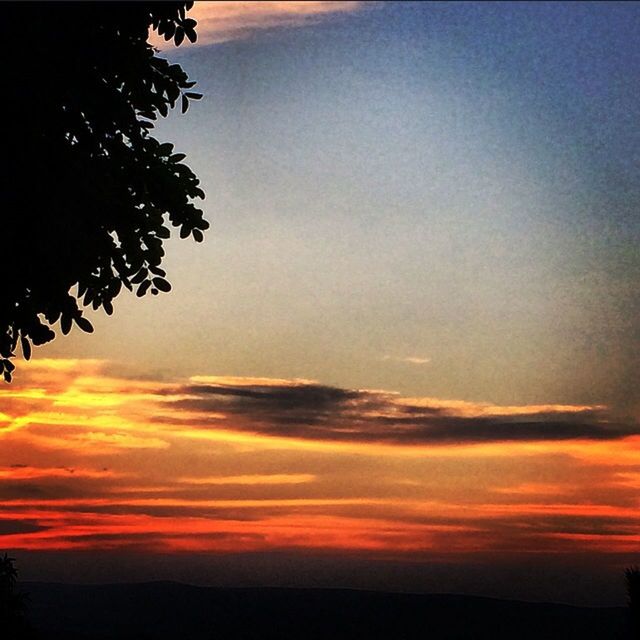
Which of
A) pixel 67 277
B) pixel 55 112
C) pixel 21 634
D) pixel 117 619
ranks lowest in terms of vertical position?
pixel 117 619

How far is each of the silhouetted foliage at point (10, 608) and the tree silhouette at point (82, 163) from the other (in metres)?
4.17

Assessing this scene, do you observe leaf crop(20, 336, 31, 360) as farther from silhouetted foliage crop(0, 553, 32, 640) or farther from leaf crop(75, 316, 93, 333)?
silhouetted foliage crop(0, 553, 32, 640)

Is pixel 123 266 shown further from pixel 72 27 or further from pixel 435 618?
pixel 435 618

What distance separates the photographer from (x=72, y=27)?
16500 mm

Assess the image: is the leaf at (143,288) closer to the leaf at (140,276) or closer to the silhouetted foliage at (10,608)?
the leaf at (140,276)

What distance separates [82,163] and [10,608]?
8.66 meters

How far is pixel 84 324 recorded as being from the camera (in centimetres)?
1675

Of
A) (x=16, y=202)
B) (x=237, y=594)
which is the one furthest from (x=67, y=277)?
(x=237, y=594)

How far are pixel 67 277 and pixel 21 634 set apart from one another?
7.61 metres

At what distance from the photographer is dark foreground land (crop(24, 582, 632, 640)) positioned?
51.5 m

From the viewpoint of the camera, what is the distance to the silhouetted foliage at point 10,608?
65.3 feet

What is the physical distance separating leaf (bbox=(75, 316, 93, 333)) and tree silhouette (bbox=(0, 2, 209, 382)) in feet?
0.13

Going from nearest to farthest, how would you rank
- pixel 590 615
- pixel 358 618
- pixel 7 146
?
pixel 7 146, pixel 590 615, pixel 358 618

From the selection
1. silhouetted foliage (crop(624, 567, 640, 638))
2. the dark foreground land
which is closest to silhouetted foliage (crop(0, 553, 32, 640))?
silhouetted foliage (crop(624, 567, 640, 638))
